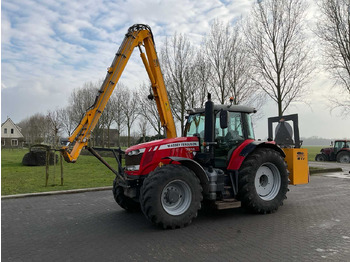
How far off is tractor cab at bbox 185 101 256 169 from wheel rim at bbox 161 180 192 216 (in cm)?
104

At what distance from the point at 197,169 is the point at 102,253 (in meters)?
2.40

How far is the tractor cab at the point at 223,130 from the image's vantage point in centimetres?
662

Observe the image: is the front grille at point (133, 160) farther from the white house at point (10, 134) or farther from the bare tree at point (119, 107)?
the white house at point (10, 134)

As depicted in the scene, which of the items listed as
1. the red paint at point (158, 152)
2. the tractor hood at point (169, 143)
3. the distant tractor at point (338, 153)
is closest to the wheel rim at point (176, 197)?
the red paint at point (158, 152)

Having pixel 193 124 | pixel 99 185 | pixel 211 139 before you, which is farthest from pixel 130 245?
pixel 99 185

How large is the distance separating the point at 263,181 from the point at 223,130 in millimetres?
1545

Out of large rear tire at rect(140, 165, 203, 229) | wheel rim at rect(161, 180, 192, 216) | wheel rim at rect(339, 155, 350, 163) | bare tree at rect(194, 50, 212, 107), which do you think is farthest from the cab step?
wheel rim at rect(339, 155, 350, 163)

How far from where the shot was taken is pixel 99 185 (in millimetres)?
10648

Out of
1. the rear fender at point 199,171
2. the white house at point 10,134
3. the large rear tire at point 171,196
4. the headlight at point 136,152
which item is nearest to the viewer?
the large rear tire at point 171,196

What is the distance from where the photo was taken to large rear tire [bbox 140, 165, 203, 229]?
5281 mm

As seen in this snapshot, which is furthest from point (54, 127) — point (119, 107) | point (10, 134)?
point (10, 134)

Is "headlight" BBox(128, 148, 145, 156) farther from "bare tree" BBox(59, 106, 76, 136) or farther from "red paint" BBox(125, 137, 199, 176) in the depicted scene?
"bare tree" BBox(59, 106, 76, 136)

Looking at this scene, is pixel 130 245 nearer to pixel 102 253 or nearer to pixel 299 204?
pixel 102 253

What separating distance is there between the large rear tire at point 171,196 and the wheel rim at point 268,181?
1844 mm
